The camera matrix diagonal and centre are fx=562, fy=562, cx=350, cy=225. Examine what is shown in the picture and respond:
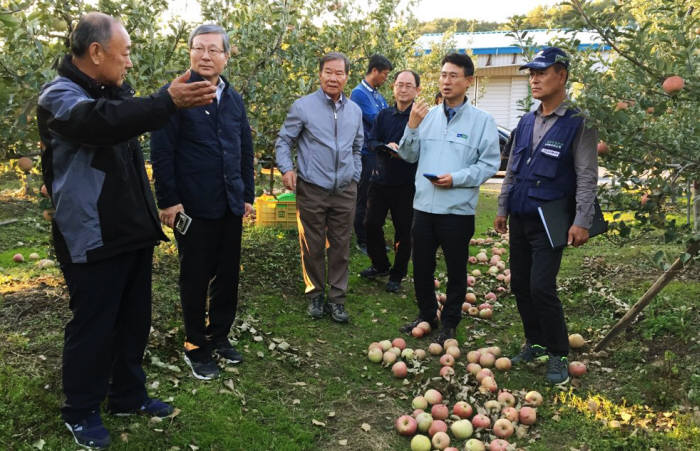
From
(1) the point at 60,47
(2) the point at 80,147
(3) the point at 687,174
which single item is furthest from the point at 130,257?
(3) the point at 687,174

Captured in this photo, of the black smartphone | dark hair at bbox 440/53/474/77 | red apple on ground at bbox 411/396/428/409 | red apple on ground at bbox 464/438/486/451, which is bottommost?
red apple on ground at bbox 411/396/428/409

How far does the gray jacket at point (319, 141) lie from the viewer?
17.0ft

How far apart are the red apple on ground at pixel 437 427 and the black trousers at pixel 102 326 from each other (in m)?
1.93

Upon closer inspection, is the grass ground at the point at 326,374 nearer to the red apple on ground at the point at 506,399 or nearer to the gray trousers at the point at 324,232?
the red apple on ground at the point at 506,399

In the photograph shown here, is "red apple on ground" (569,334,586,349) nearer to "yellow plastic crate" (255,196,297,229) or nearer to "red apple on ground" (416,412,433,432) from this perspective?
"red apple on ground" (416,412,433,432)

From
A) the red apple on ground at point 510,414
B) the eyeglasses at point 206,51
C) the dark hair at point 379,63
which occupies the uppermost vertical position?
the eyeglasses at point 206,51

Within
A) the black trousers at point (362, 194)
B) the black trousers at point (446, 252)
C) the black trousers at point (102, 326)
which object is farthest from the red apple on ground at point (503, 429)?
the black trousers at point (362, 194)

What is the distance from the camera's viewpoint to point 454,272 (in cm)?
495

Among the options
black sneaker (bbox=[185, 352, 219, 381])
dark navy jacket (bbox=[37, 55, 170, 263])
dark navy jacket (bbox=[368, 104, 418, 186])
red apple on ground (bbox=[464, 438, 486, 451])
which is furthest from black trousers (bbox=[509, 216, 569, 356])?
dark navy jacket (bbox=[37, 55, 170, 263])

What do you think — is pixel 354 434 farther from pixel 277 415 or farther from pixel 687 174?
pixel 687 174

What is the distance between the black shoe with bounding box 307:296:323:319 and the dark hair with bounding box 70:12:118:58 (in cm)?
336

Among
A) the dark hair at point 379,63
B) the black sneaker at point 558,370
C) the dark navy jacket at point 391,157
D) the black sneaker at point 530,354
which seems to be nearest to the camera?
the black sneaker at point 558,370

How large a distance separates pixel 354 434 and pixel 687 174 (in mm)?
2839

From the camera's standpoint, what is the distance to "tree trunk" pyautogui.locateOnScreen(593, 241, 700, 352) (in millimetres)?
3780
